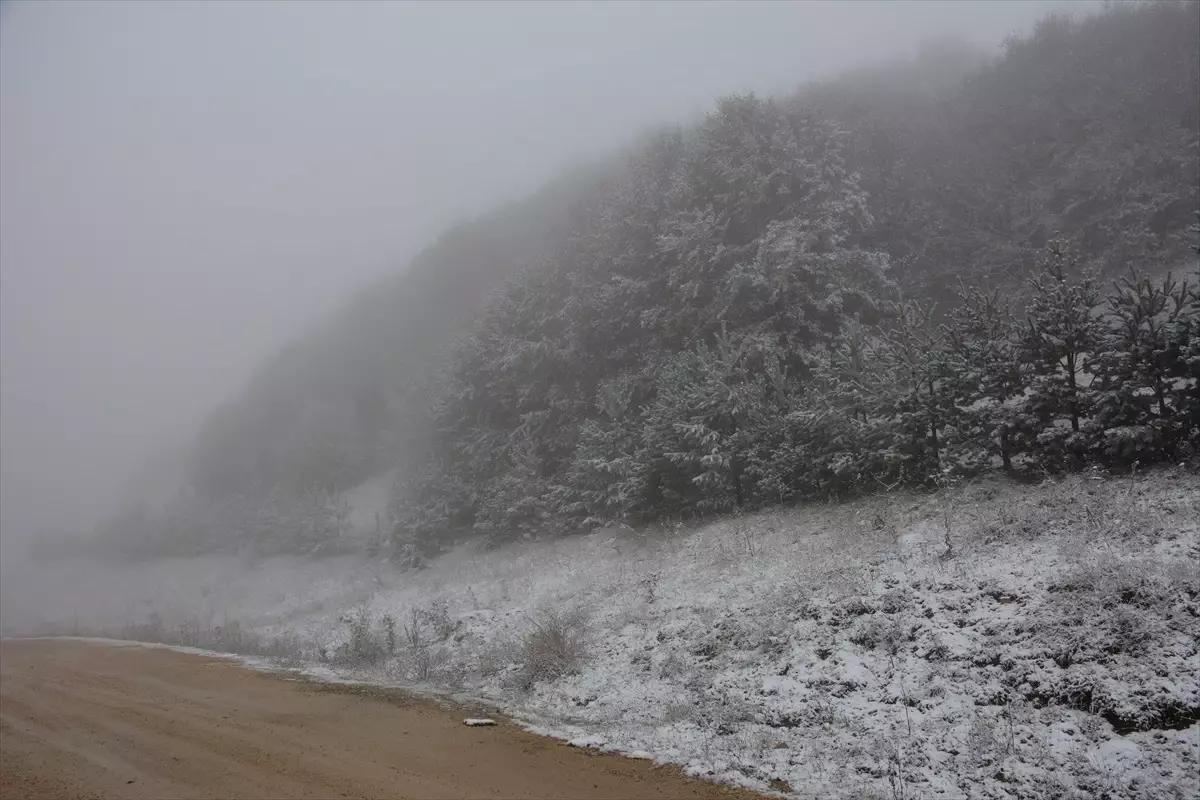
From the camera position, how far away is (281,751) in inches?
322

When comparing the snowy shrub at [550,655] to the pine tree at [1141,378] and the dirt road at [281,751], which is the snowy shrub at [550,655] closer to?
the dirt road at [281,751]

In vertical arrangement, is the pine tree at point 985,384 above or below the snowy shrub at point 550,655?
above

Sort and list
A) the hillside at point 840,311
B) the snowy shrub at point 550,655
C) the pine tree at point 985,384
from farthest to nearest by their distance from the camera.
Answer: the hillside at point 840,311
the pine tree at point 985,384
the snowy shrub at point 550,655

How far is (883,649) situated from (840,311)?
1339cm

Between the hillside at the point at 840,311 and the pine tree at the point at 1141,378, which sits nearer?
the pine tree at the point at 1141,378

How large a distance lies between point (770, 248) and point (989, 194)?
1333 cm

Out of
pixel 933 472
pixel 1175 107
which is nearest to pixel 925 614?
pixel 933 472

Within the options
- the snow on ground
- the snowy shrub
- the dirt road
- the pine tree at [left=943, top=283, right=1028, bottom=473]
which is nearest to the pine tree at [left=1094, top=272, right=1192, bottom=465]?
the snow on ground

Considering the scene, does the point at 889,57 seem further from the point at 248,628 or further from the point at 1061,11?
Answer: the point at 248,628

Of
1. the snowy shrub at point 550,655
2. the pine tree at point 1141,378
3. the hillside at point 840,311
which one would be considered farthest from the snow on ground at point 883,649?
the hillside at point 840,311

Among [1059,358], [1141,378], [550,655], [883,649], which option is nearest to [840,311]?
[1059,358]

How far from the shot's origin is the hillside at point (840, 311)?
42.9ft

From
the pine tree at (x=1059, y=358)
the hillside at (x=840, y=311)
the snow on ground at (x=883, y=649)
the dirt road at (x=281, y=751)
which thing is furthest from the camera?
the hillside at (x=840, y=311)

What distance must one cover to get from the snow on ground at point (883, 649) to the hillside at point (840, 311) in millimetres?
1635
